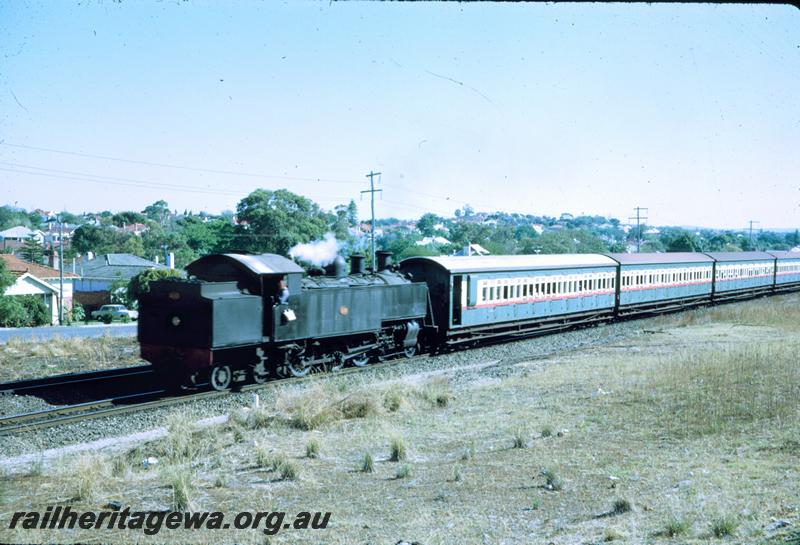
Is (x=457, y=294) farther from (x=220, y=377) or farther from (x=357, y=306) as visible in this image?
(x=220, y=377)

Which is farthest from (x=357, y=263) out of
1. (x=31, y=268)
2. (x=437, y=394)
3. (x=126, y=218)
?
(x=126, y=218)

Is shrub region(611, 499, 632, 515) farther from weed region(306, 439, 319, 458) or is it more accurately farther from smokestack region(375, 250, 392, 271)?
smokestack region(375, 250, 392, 271)

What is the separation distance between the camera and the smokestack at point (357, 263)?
70.3 ft

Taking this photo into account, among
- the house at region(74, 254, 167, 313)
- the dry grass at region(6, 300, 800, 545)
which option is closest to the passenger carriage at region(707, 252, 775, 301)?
the dry grass at region(6, 300, 800, 545)

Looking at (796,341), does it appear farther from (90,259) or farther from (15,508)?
(90,259)

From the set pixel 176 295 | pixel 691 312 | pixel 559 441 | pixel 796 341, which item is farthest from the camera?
pixel 691 312

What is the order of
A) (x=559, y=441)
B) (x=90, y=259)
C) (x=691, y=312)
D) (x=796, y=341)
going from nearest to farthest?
(x=559, y=441) → (x=796, y=341) → (x=691, y=312) → (x=90, y=259)

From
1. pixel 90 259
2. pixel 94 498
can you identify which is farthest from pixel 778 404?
pixel 90 259

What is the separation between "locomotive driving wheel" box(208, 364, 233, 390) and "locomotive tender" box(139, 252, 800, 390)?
1.0 inches

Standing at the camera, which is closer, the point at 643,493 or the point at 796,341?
the point at 643,493

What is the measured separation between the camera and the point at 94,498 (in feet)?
27.9

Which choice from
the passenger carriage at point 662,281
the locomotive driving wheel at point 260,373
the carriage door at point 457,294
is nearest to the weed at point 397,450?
the locomotive driving wheel at point 260,373

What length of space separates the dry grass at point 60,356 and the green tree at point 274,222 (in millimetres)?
29589

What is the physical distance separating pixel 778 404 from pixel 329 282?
11.0 meters
